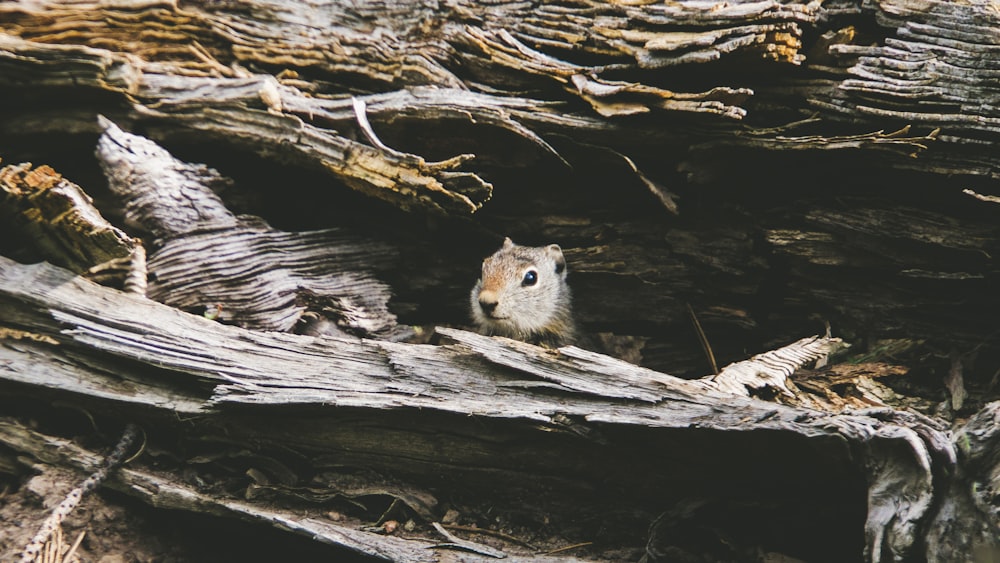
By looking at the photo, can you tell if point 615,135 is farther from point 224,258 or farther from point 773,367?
point 224,258

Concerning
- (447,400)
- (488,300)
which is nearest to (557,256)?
(488,300)

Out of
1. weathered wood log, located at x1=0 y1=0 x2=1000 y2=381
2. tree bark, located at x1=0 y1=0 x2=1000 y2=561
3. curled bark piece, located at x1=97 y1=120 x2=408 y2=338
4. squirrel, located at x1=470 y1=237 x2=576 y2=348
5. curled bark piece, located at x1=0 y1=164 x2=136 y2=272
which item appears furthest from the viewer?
squirrel, located at x1=470 y1=237 x2=576 y2=348

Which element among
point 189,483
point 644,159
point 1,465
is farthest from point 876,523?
point 1,465

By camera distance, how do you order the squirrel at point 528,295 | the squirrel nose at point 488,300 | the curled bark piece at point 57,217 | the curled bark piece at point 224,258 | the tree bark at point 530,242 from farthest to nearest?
the squirrel at point 528,295 → the squirrel nose at point 488,300 → the curled bark piece at point 224,258 → the curled bark piece at point 57,217 → the tree bark at point 530,242

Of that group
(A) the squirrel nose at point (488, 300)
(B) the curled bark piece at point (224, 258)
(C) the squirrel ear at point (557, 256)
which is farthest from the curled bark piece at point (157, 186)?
(C) the squirrel ear at point (557, 256)

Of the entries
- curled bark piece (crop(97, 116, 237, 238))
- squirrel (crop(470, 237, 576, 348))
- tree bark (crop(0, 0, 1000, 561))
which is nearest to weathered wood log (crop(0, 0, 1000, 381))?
tree bark (crop(0, 0, 1000, 561))

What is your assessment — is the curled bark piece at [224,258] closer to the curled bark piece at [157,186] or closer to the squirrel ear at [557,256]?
the curled bark piece at [157,186]

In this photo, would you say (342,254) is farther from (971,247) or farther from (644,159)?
(971,247)

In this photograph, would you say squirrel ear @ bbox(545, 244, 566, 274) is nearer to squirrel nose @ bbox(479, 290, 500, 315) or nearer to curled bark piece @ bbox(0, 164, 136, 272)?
squirrel nose @ bbox(479, 290, 500, 315)

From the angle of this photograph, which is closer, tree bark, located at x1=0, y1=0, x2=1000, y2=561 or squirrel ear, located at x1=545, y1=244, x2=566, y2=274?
tree bark, located at x1=0, y1=0, x2=1000, y2=561
